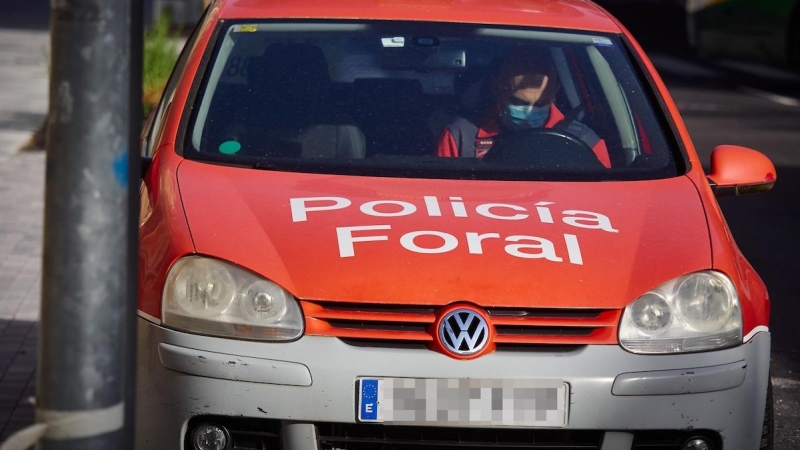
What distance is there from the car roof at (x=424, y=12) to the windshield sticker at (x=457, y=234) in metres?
1.02

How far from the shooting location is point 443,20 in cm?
482

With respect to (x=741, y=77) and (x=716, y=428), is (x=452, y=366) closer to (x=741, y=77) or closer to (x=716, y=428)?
(x=716, y=428)

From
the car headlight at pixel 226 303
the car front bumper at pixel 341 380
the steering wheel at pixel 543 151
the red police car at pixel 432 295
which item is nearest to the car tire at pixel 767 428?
the red police car at pixel 432 295

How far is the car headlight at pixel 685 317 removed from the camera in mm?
3561

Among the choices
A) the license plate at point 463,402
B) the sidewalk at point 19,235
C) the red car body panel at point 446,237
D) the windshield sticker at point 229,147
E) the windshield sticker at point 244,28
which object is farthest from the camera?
the sidewalk at point 19,235

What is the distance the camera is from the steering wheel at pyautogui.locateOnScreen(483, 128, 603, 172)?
14.4ft

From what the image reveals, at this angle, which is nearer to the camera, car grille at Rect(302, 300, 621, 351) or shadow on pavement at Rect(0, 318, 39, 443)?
car grille at Rect(302, 300, 621, 351)

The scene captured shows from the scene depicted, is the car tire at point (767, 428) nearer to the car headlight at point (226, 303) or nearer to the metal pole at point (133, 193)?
the car headlight at point (226, 303)

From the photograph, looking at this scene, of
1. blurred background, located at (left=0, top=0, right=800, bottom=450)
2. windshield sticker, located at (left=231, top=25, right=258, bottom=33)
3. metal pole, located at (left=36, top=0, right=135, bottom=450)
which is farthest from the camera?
blurred background, located at (left=0, top=0, right=800, bottom=450)

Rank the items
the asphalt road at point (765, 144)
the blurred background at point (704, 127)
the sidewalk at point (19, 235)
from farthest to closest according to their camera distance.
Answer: the asphalt road at point (765, 144) < the blurred background at point (704, 127) < the sidewalk at point (19, 235)

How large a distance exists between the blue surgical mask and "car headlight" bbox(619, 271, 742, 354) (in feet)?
3.70

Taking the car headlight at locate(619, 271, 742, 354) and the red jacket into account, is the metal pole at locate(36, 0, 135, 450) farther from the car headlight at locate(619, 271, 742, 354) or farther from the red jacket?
the red jacket

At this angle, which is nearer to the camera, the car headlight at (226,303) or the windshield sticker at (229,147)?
the car headlight at (226,303)

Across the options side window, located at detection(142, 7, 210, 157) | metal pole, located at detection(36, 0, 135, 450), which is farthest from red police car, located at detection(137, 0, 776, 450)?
metal pole, located at detection(36, 0, 135, 450)
